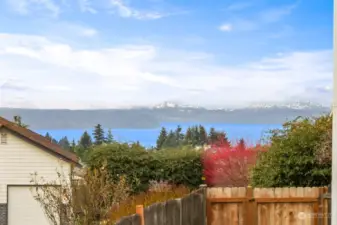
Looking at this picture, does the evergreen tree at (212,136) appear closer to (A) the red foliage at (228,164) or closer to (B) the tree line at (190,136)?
(B) the tree line at (190,136)

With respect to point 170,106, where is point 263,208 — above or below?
below

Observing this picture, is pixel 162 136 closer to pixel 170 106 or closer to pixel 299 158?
pixel 170 106

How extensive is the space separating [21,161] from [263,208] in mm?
10300

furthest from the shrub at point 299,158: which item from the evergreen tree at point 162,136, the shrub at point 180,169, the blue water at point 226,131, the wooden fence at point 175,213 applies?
the evergreen tree at point 162,136

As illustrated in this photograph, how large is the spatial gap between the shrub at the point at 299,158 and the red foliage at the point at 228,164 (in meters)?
4.53

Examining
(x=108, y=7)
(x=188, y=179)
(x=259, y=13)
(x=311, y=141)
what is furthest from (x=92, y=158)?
(x=311, y=141)

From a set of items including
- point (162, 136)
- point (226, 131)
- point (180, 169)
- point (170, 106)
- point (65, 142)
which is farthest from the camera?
point (65, 142)

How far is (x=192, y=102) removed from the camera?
A: 16.8 m

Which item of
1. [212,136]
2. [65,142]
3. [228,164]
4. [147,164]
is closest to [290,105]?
[228,164]

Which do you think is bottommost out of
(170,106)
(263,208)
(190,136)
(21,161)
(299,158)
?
(263,208)

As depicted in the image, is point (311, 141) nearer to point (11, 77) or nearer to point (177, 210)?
point (177, 210)

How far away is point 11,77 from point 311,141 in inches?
529

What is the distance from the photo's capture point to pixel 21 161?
15.8 metres

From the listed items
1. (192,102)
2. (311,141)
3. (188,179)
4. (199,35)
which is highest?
(199,35)
